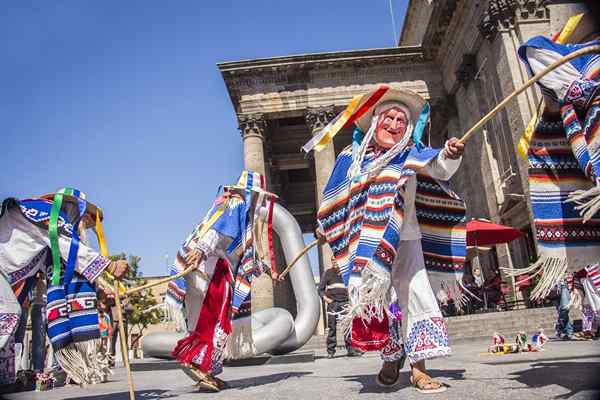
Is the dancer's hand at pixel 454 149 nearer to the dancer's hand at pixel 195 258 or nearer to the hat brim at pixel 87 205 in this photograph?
the dancer's hand at pixel 195 258

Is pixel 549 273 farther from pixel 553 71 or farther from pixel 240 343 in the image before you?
pixel 240 343

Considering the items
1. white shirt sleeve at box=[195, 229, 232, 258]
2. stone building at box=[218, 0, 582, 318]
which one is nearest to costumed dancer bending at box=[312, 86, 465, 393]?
white shirt sleeve at box=[195, 229, 232, 258]

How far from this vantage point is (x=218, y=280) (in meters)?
5.16

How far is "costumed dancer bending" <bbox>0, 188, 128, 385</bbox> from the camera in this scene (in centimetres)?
411

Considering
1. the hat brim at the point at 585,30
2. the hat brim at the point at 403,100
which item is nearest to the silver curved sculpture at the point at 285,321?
the hat brim at the point at 403,100

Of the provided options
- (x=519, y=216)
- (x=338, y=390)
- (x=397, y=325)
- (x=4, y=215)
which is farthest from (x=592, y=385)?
(x=519, y=216)

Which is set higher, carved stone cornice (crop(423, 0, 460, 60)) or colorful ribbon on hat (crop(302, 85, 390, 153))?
carved stone cornice (crop(423, 0, 460, 60))

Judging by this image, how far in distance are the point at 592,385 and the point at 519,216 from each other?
1596 centimetres

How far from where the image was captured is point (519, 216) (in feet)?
57.1

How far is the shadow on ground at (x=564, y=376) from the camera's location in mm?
2806

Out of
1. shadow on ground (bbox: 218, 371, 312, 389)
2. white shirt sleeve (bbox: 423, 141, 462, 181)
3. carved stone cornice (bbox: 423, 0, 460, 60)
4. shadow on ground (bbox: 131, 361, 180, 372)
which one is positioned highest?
carved stone cornice (bbox: 423, 0, 460, 60)

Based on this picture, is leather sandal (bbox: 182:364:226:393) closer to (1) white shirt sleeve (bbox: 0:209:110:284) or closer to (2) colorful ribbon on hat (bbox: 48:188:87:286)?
(1) white shirt sleeve (bbox: 0:209:110:284)

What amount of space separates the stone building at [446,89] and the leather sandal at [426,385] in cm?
1409

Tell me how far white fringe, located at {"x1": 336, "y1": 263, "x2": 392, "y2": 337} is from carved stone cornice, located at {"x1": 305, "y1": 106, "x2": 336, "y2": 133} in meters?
20.7
